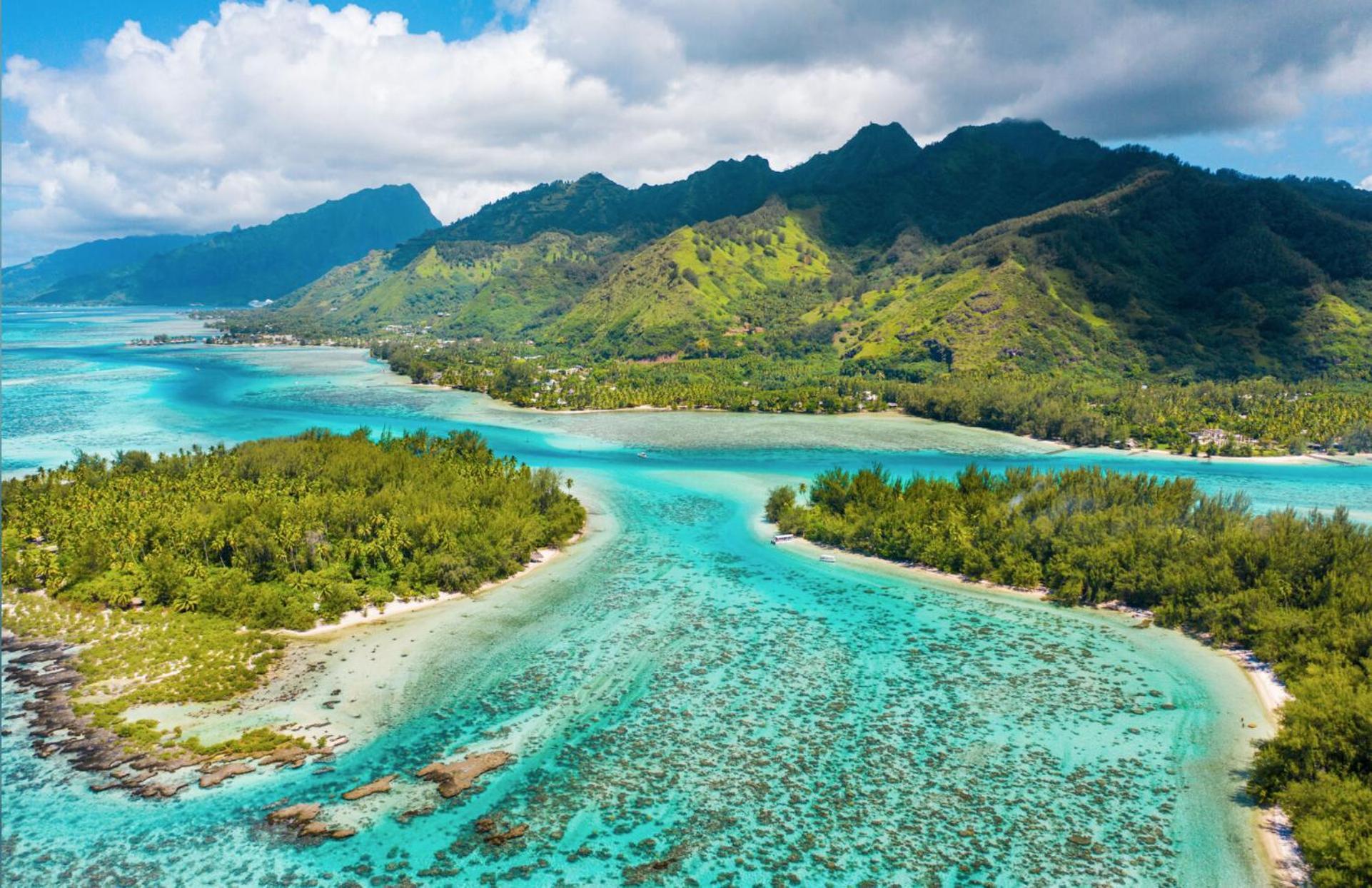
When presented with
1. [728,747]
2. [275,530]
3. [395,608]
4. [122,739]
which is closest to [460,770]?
[728,747]

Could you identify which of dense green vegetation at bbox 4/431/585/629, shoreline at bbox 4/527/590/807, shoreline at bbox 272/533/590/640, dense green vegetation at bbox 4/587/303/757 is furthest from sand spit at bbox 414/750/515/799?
dense green vegetation at bbox 4/431/585/629

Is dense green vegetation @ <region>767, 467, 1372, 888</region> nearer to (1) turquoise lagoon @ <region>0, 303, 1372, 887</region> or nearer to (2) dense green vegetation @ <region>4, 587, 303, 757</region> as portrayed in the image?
(1) turquoise lagoon @ <region>0, 303, 1372, 887</region>

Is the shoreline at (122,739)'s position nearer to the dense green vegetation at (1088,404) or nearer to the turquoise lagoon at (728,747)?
the turquoise lagoon at (728,747)

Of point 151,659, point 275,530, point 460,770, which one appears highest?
point 275,530

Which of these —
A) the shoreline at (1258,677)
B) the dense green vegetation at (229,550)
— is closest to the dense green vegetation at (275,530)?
the dense green vegetation at (229,550)

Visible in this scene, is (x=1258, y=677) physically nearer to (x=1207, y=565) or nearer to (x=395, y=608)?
(x=1207, y=565)

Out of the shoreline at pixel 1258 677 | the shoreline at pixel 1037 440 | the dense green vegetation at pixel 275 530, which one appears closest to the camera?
the shoreline at pixel 1258 677

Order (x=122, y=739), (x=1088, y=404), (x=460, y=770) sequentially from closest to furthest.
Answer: (x=460, y=770), (x=122, y=739), (x=1088, y=404)
